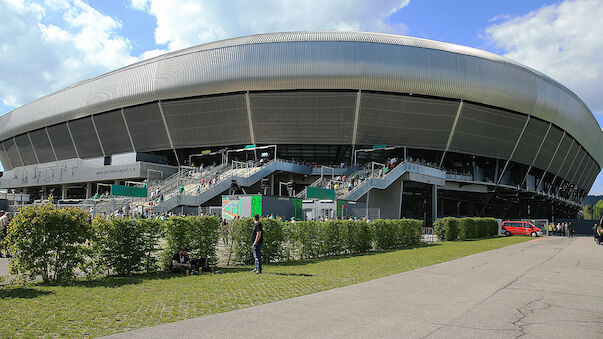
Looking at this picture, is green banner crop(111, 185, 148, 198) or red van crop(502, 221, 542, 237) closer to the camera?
green banner crop(111, 185, 148, 198)

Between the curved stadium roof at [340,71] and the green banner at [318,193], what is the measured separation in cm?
1832

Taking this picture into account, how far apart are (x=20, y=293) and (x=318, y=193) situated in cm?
2207

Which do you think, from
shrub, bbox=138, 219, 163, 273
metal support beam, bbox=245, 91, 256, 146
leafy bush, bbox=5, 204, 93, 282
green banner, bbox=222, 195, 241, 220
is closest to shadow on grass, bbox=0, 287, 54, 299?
leafy bush, bbox=5, 204, 93, 282

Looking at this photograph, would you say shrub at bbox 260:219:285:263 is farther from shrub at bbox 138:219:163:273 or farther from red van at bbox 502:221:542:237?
red van at bbox 502:221:542:237

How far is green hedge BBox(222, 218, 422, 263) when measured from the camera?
13945mm

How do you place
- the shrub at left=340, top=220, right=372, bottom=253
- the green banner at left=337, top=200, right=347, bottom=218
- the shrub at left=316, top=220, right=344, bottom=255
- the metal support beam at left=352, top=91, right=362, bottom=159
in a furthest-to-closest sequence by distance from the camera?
the metal support beam at left=352, top=91, right=362, bottom=159 → the green banner at left=337, top=200, right=347, bottom=218 → the shrub at left=340, top=220, right=372, bottom=253 → the shrub at left=316, top=220, right=344, bottom=255

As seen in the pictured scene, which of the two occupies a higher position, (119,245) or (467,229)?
(119,245)

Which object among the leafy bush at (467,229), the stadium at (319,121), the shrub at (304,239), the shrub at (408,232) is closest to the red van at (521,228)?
the stadium at (319,121)

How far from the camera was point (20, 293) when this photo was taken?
8.12 metres

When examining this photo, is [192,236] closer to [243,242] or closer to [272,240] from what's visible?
[243,242]

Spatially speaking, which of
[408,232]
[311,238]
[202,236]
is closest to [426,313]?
[202,236]

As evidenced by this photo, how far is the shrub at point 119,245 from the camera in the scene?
34.3 feet

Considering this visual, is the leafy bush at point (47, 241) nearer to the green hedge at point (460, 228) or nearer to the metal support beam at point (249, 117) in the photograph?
the green hedge at point (460, 228)

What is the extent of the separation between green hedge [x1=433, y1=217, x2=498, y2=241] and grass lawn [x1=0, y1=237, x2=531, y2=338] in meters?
17.3
